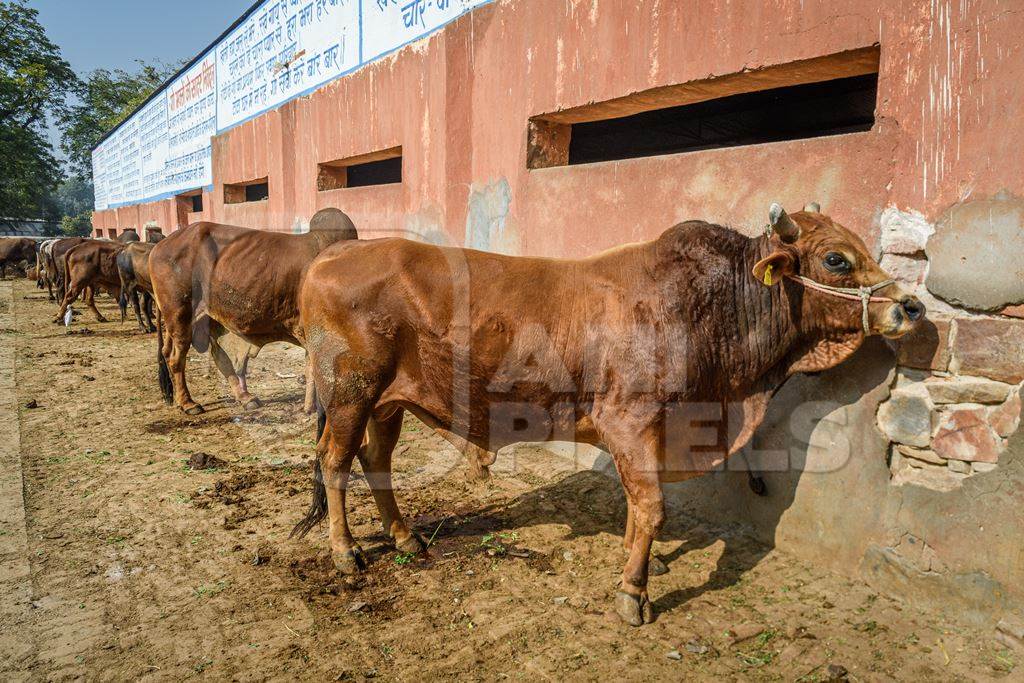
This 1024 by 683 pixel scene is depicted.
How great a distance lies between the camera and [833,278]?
3133 millimetres

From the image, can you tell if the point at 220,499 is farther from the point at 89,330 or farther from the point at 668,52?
the point at 89,330

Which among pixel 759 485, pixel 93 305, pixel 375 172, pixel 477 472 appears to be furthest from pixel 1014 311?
pixel 93 305

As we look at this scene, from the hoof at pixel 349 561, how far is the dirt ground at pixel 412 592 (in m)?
0.07

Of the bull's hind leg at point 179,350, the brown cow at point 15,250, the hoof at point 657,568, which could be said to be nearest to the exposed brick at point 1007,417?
the hoof at point 657,568

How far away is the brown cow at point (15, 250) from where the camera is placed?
26125 millimetres

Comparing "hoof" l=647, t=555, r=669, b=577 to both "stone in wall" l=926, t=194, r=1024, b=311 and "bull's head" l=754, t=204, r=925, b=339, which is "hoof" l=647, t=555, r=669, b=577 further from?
"stone in wall" l=926, t=194, r=1024, b=311

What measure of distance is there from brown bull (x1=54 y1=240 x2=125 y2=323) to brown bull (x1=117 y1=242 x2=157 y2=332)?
52 cm

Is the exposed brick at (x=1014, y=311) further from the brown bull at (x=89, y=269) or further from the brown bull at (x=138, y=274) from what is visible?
the brown bull at (x=89, y=269)

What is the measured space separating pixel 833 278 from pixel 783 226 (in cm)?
35

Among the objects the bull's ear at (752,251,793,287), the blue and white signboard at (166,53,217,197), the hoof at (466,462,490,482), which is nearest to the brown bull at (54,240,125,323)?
the blue and white signboard at (166,53,217,197)

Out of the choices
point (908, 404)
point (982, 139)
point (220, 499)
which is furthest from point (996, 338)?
point (220, 499)

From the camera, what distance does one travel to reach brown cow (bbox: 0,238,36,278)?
85.7 feet

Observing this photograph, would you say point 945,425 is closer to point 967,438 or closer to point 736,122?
point 967,438

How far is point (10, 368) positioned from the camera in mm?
9156
